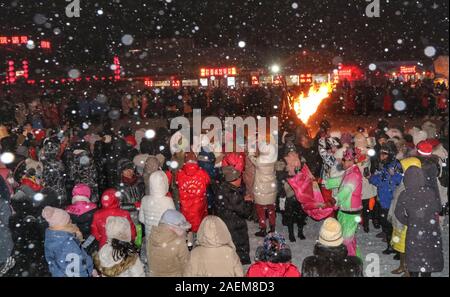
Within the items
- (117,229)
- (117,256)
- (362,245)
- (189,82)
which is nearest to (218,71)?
(189,82)

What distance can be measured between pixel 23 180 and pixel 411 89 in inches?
735

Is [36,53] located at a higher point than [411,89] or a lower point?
higher

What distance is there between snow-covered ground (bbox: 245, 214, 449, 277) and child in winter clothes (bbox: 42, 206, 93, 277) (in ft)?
9.38

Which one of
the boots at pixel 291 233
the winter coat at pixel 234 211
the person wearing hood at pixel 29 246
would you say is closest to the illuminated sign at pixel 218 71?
the boots at pixel 291 233

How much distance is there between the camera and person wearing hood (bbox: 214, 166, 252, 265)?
19.9 feet

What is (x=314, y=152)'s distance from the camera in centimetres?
880

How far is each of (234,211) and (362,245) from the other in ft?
6.99

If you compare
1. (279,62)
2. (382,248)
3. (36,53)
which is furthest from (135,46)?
(382,248)

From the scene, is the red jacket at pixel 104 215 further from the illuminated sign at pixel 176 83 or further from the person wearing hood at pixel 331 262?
the illuminated sign at pixel 176 83

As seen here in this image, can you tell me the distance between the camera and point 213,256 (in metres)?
4.23

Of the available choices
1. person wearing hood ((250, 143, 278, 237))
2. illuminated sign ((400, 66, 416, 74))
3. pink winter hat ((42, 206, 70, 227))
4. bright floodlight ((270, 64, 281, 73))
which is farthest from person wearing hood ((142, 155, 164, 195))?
illuminated sign ((400, 66, 416, 74))

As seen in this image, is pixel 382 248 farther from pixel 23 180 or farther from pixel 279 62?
pixel 279 62

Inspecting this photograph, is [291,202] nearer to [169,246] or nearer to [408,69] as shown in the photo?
[169,246]

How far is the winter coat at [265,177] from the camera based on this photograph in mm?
7016
